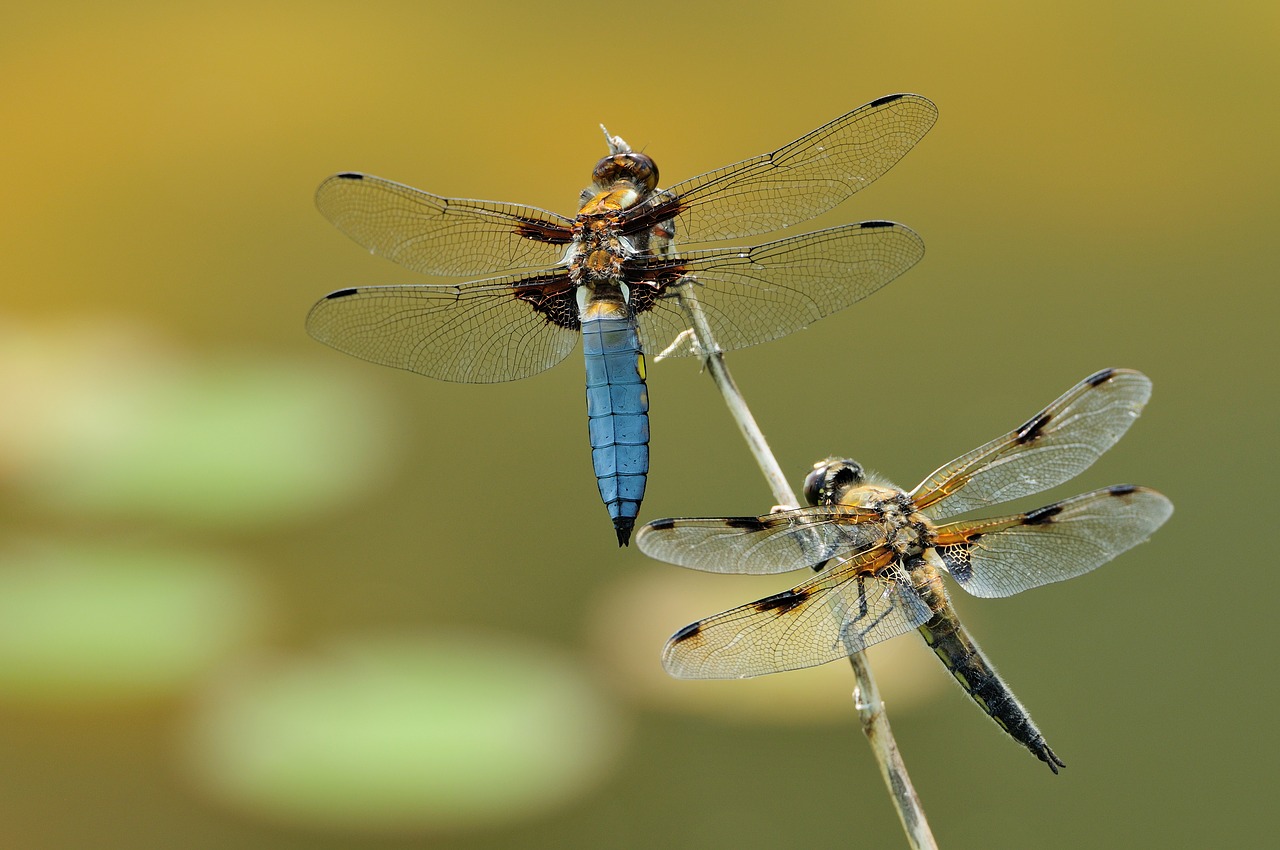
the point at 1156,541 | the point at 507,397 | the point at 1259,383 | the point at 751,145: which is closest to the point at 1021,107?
→ the point at 751,145

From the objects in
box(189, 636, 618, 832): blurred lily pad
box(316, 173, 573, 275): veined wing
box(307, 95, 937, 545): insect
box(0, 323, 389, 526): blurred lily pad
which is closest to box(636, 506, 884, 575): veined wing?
box(307, 95, 937, 545): insect

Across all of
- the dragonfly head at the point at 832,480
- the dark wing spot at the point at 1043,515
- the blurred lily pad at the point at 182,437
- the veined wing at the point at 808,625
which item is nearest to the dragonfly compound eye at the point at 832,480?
the dragonfly head at the point at 832,480

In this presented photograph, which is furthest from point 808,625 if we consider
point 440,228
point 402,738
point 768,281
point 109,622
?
point 109,622

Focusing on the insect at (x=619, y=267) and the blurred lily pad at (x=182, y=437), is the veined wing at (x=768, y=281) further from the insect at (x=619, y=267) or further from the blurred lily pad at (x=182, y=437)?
the blurred lily pad at (x=182, y=437)

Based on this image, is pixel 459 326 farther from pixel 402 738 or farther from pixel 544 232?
pixel 402 738

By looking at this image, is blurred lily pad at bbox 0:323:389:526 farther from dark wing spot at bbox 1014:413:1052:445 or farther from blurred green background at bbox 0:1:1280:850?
dark wing spot at bbox 1014:413:1052:445

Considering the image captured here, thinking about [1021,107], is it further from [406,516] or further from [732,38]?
[406,516]

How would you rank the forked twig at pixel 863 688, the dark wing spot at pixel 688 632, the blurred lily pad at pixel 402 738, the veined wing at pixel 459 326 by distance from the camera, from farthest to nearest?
the blurred lily pad at pixel 402 738 → the veined wing at pixel 459 326 → the dark wing spot at pixel 688 632 → the forked twig at pixel 863 688
